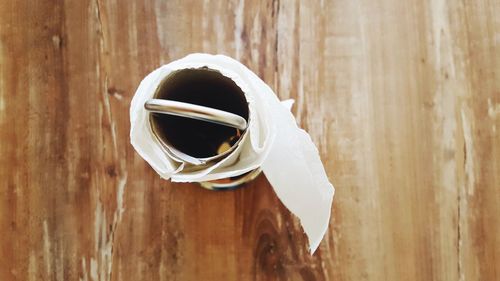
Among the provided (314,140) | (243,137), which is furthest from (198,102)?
(314,140)

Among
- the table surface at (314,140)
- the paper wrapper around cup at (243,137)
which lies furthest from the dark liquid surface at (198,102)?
the table surface at (314,140)

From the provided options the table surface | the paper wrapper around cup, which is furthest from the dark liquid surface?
the table surface

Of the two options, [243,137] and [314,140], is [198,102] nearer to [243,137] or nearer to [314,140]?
[243,137]

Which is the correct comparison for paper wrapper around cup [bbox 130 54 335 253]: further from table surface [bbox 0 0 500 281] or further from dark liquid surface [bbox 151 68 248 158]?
table surface [bbox 0 0 500 281]

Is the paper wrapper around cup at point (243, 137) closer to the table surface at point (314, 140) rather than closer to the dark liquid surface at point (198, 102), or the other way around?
the dark liquid surface at point (198, 102)

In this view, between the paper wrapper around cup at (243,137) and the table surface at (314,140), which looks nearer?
the paper wrapper around cup at (243,137)

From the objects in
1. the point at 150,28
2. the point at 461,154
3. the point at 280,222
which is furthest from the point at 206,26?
the point at 461,154

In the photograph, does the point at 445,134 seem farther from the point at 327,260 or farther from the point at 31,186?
the point at 31,186
